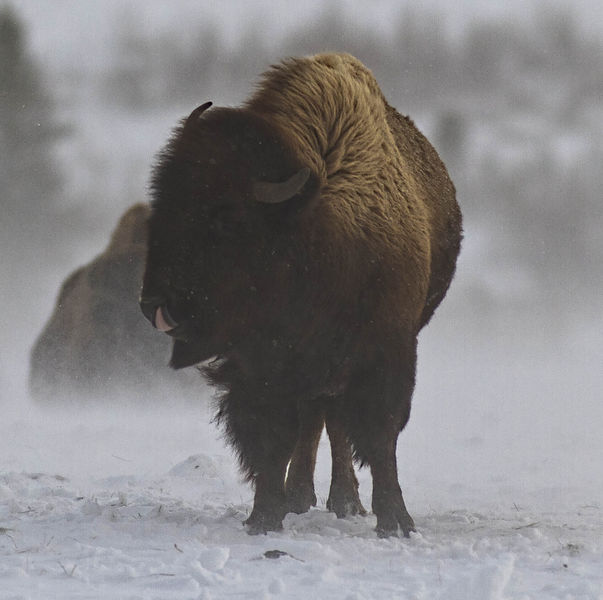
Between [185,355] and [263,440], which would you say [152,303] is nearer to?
[185,355]

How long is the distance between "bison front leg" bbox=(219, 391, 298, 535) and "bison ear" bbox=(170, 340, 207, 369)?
427 millimetres

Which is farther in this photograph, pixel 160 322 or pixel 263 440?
pixel 263 440

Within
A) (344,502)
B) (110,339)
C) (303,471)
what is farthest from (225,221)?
(110,339)

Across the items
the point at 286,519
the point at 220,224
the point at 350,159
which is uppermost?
the point at 350,159

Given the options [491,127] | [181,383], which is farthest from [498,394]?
[491,127]

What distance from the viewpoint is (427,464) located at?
965 cm

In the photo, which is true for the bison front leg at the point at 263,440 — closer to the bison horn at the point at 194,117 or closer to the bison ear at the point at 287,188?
the bison ear at the point at 287,188

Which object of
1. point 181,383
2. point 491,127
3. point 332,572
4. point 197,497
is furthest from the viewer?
point 491,127

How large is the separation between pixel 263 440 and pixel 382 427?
620 millimetres

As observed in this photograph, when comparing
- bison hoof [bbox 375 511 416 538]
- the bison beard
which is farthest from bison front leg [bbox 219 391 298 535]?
bison hoof [bbox 375 511 416 538]

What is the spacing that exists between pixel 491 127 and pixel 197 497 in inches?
982

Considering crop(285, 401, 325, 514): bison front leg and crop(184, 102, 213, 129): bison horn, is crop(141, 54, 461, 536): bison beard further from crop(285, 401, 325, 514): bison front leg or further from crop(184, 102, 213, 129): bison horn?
crop(285, 401, 325, 514): bison front leg

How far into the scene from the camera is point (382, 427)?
18.0ft

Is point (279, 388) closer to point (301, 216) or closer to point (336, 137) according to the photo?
point (301, 216)
